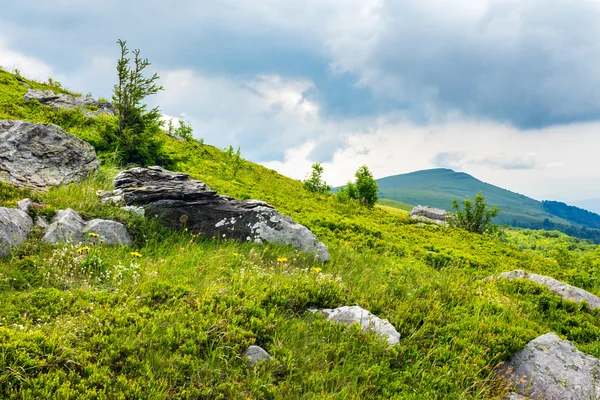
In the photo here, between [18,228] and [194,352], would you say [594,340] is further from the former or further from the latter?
[18,228]

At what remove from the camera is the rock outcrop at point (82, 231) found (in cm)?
802

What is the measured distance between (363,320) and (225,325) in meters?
2.62

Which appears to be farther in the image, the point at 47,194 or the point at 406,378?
the point at 47,194

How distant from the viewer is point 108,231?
29.0 feet

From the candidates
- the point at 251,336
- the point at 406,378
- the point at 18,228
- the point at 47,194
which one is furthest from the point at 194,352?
the point at 47,194

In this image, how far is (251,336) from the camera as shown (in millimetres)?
5648

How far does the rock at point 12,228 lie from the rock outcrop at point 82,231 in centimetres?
39

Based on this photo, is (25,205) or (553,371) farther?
(25,205)

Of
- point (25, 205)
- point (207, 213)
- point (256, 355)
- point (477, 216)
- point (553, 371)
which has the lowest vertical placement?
point (553, 371)

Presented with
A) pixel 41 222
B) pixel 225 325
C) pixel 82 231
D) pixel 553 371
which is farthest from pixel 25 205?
pixel 553 371

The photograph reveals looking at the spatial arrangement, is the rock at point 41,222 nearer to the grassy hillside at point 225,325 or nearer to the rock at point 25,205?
the rock at point 25,205

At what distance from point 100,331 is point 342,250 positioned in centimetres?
909

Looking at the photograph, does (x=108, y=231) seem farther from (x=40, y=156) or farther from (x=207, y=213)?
(x=40, y=156)

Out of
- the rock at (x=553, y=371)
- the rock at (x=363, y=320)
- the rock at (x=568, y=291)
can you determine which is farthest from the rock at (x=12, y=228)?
the rock at (x=568, y=291)
